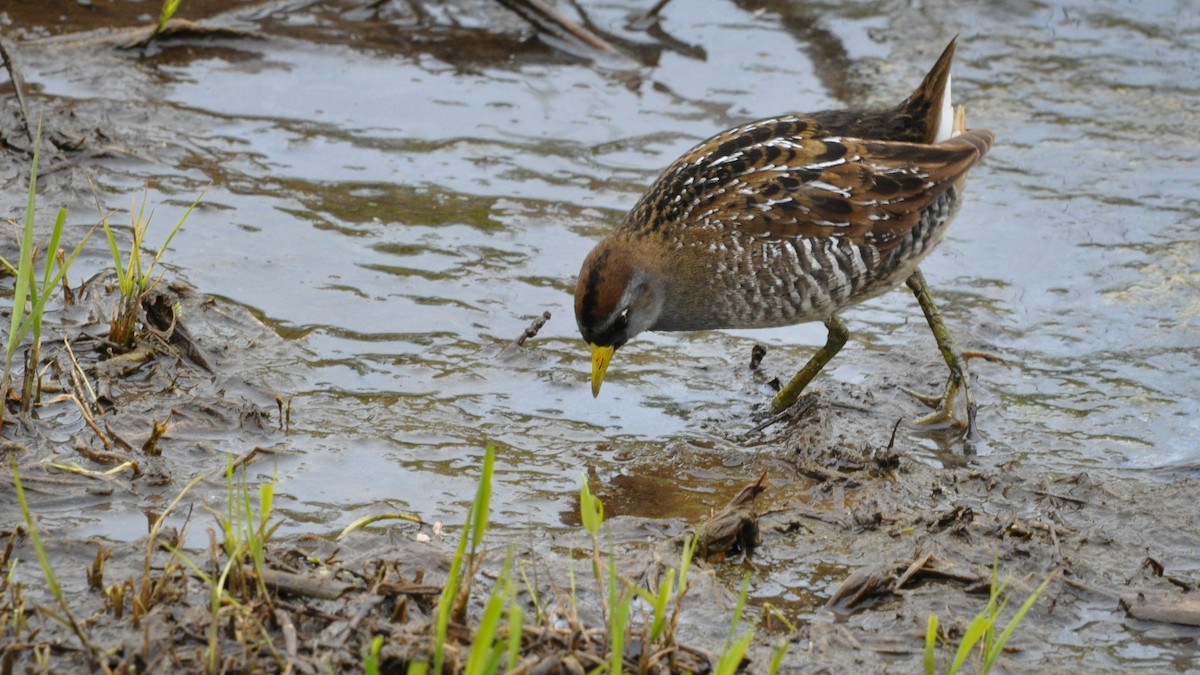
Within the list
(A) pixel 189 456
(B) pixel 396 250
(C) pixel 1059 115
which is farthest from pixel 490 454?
(C) pixel 1059 115

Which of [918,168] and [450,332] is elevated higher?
[918,168]

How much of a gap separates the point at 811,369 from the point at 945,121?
1247 millimetres

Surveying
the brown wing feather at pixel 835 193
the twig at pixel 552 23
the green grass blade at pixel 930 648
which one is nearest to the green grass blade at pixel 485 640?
Answer: the green grass blade at pixel 930 648

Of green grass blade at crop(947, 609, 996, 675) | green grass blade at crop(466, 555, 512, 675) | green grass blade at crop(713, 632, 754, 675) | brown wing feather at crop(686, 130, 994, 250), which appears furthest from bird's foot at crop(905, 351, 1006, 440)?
green grass blade at crop(466, 555, 512, 675)

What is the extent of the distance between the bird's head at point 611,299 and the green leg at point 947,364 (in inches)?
48.2

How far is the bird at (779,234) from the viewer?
5.32 metres

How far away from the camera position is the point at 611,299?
17.0 ft

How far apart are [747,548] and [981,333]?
7.91ft

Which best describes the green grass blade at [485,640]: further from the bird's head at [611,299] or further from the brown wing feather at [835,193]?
the brown wing feather at [835,193]

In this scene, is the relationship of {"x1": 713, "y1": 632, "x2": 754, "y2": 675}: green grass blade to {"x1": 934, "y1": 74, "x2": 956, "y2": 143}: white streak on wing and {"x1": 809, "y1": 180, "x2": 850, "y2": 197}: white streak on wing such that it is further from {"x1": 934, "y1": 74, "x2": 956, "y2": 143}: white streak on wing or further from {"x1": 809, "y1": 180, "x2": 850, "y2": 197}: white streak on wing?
{"x1": 934, "y1": 74, "x2": 956, "y2": 143}: white streak on wing

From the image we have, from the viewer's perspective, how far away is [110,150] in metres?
6.90

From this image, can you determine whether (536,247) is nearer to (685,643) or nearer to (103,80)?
(103,80)

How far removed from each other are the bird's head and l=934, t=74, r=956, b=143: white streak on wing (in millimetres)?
1439

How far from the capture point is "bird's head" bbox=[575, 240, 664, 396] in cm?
517
